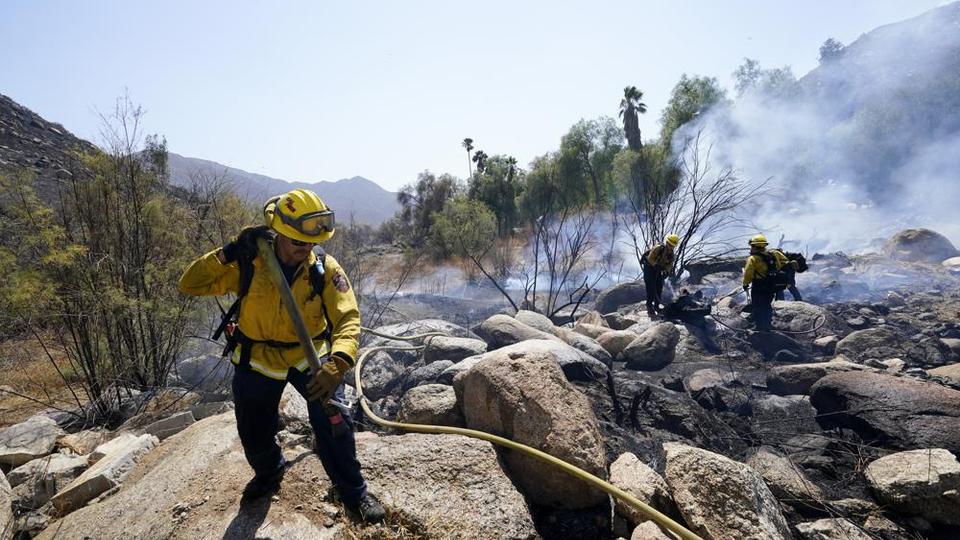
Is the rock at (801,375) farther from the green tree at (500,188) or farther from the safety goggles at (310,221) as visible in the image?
the green tree at (500,188)

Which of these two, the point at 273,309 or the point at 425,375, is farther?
the point at 425,375

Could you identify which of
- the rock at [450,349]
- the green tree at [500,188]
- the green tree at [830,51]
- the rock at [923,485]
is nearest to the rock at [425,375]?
Result: the rock at [450,349]

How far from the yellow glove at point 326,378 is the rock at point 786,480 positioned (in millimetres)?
3209

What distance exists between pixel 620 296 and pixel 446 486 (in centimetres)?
1108

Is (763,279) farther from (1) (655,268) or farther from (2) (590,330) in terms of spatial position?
(2) (590,330)

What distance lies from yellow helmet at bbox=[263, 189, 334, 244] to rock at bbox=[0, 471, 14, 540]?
2664 mm

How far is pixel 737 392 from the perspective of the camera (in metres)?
5.12

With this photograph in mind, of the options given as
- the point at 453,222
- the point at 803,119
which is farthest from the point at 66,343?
the point at 803,119

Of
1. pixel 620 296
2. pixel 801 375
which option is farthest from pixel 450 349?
pixel 620 296

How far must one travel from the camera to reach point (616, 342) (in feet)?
24.7

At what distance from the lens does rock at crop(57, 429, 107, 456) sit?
155 inches

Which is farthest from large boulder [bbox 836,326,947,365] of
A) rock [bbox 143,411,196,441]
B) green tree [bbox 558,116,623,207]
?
green tree [bbox 558,116,623,207]

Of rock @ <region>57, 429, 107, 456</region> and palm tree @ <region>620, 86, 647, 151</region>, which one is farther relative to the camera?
palm tree @ <region>620, 86, 647, 151</region>

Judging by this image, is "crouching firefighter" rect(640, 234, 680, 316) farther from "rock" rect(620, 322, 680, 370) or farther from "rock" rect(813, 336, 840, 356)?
"rock" rect(813, 336, 840, 356)
